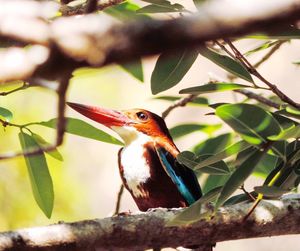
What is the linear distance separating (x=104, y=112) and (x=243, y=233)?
1.41 m

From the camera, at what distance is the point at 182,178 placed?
2648 mm

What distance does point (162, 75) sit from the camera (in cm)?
202

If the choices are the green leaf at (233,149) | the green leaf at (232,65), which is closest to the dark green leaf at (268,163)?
the green leaf at (232,65)

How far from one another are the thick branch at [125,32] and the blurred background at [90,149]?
2.49 meters

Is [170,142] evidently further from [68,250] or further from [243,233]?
[68,250]

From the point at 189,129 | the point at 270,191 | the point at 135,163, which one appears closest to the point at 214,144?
the point at 189,129

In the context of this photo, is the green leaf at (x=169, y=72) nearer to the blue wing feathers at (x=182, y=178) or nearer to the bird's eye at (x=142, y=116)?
the blue wing feathers at (x=182, y=178)

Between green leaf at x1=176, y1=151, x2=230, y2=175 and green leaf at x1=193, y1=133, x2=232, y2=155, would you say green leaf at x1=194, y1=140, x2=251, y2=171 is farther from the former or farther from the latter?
green leaf at x1=193, y1=133, x2=232, y2=155

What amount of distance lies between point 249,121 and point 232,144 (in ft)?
0.41

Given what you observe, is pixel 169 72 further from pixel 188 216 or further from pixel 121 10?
pixel 188 216

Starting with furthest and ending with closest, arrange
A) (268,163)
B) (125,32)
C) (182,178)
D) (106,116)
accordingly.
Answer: (106,116) < (182,178) < (268,163) < (125,32)

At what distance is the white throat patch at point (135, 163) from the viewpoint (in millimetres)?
2643

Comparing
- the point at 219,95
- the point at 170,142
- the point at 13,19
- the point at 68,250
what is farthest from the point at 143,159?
the point at 219,95

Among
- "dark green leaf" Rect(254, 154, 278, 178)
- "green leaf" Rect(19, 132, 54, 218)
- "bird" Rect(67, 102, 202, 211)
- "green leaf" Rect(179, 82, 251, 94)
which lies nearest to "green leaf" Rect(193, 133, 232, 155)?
"bird" Rect(67, 102, 202, 211)
